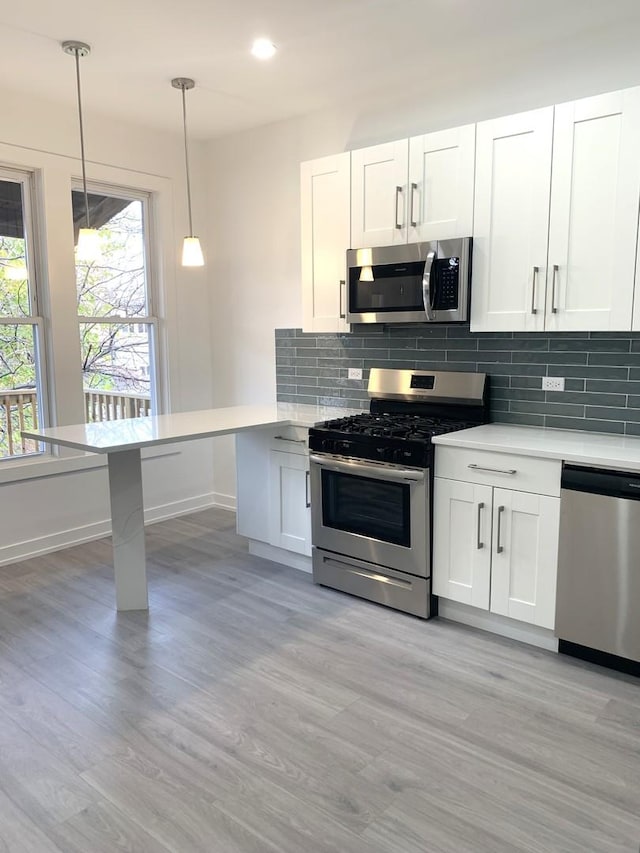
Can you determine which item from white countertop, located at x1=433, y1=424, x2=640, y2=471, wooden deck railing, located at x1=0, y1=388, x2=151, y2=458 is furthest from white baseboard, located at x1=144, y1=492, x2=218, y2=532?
white countertop, located at x1=433, y1=424, x2=640, y2=471

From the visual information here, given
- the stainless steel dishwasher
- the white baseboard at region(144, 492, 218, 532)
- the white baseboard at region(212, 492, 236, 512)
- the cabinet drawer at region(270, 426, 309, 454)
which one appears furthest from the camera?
the white baseboard at region(212, 492, 236, 512)

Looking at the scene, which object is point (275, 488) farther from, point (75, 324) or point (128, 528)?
point (75, 324)

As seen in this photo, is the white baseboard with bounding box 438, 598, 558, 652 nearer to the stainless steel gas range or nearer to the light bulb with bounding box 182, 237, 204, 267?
the stainless steel gas range

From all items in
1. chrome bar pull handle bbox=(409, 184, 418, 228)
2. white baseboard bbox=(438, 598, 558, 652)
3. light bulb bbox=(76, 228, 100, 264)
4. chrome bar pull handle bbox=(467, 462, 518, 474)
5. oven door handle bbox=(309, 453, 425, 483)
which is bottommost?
white baseboard bbox=(438, 598, 558, 652)

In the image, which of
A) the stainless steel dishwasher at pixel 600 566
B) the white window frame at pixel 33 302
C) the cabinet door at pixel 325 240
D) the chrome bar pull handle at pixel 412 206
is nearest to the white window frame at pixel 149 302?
the white window frame at pixel 33 302

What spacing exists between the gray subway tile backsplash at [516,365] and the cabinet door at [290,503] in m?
0.68

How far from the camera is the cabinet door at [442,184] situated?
2.98 meters

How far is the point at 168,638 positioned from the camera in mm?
2859

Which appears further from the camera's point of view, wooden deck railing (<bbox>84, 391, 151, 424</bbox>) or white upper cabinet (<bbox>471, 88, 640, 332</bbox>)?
wooden deck railing (<bbox>84, 391, 151, 424</bbox>)

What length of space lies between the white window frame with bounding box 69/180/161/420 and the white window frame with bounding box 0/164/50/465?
32 cm

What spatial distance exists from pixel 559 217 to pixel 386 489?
1453 mm

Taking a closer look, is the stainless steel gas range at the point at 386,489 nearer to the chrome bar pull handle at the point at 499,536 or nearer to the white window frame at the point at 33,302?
the chrome bar pull handle at the point at 499,536

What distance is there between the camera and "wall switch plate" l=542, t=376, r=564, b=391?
307 cm

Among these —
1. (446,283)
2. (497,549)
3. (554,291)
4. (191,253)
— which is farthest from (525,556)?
(191,253)
